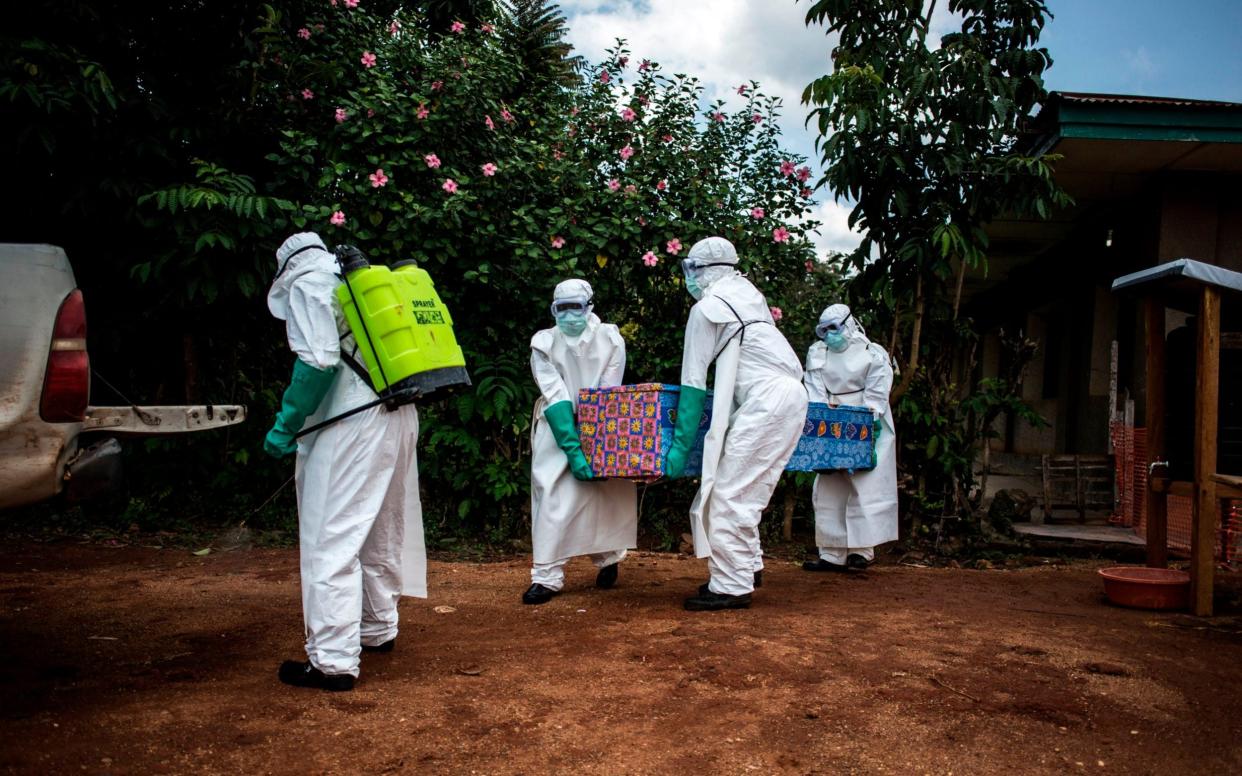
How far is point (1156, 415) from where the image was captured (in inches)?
228

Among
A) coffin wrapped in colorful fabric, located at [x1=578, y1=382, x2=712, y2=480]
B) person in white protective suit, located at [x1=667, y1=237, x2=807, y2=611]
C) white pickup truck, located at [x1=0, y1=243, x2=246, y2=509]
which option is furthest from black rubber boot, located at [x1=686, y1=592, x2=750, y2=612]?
white pickup truck, located at [x1=0, y1=243, x2=246, y2=509]

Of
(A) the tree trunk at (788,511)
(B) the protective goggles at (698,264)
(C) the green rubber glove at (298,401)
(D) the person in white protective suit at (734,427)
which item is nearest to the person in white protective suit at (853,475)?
(A) the tree trunk at (788,511)

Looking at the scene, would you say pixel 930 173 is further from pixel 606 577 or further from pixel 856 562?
pixel 606 577

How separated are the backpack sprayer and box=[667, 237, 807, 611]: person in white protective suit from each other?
1706 millimetres

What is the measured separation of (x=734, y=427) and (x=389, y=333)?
7.11ft

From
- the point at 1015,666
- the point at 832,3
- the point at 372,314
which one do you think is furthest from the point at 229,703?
the point at 832,3

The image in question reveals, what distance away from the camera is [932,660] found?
13.9 ft

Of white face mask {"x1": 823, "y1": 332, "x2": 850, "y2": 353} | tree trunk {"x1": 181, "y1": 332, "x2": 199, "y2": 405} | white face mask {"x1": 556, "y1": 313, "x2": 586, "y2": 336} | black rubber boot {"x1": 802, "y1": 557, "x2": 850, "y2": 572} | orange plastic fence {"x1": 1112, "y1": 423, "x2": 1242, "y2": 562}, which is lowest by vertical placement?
black rubber boot {"x1": 802, "y1": 557, "x2": 850, "y2": 572}

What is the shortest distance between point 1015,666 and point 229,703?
3168 millimetres

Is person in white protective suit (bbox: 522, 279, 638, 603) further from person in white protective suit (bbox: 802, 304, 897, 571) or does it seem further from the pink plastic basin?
the pink plastic basin

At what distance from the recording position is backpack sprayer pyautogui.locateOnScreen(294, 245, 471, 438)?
3.73 meters

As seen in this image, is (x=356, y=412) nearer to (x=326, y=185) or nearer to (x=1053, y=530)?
(x=326, y=185)

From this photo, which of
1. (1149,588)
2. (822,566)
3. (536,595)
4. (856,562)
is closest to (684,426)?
(536,595)

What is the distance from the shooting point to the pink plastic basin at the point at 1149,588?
17.5 ft
